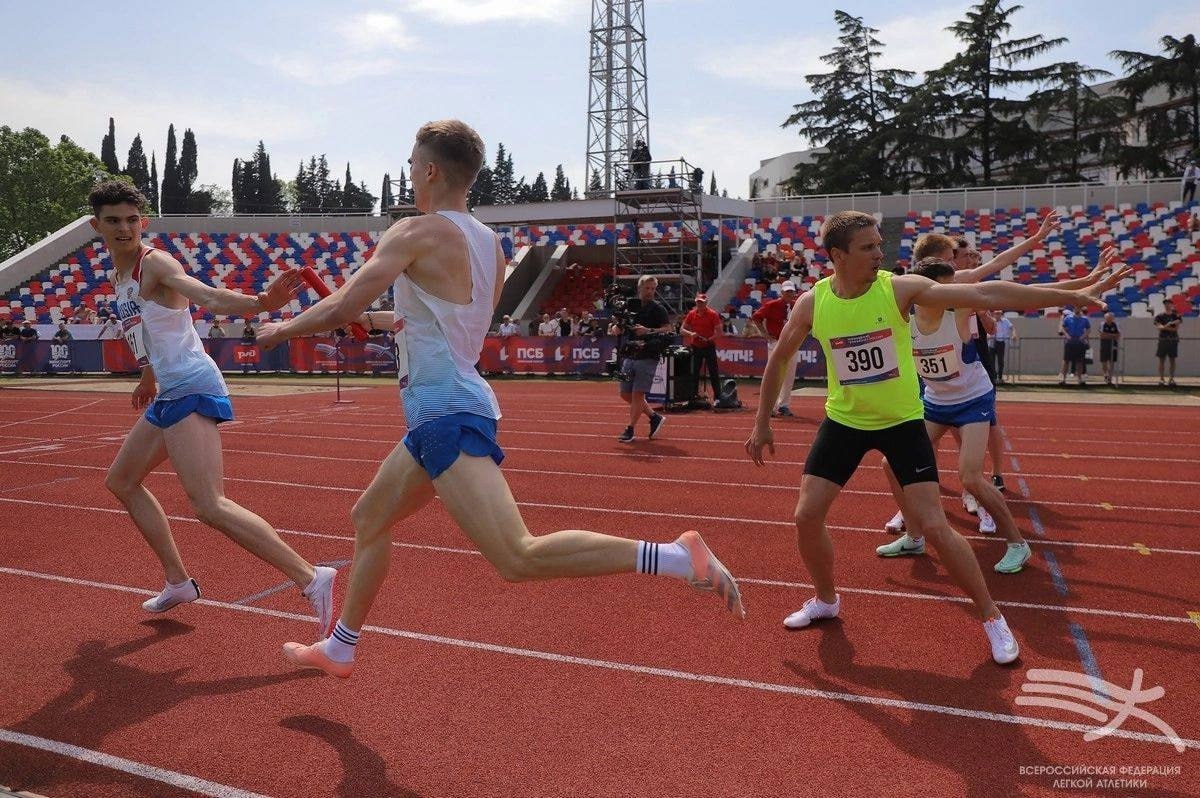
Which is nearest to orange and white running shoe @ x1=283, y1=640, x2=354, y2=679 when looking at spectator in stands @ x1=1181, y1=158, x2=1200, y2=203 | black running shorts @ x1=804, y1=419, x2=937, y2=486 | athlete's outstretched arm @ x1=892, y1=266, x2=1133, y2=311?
black running shorts @ x1=804, y1=419, x2=937, y2=486

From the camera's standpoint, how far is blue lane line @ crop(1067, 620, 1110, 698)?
12.4ft

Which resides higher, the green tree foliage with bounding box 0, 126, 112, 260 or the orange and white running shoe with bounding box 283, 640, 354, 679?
the green tree foliage with bounding box 0, 126, 112, 260

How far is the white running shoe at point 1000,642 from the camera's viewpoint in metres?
4.00

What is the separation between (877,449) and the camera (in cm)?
426

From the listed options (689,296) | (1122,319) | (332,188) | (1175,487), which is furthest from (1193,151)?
(332,188)

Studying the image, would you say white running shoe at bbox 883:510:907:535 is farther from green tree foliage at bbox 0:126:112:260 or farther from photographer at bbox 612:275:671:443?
green tree foliage at bbox 0:126:112:260

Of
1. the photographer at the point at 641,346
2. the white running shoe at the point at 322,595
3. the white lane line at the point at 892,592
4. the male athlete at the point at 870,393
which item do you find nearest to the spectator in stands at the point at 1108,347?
the photographer at the point at 641,346

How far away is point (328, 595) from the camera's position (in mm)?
4227

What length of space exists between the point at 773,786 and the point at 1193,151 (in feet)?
163

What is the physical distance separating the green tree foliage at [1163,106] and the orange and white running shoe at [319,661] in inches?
1942

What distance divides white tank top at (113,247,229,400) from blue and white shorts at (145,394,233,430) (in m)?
0.03

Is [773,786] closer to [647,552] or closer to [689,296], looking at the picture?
[647,552]

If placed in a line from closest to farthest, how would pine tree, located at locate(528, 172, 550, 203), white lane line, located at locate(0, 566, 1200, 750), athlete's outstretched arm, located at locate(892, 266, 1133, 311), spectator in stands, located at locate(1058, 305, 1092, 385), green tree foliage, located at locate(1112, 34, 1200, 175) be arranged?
white lane line, located at locate(0, 566, 1200, 750)
athlete's outstretched arm, located at locate(892, 266, 1133, 311)
spectator in stands, located at locate(1058, 305, 1092, 385)
green tree foliage, located at locate(1112, 34, 1200, 175)
pine tree, located at locate(528, 172, 550, 203)

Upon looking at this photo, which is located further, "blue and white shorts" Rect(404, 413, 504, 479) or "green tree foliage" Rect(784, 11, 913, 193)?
"green tree foliage" Rect(784, 11, 913, 193)
